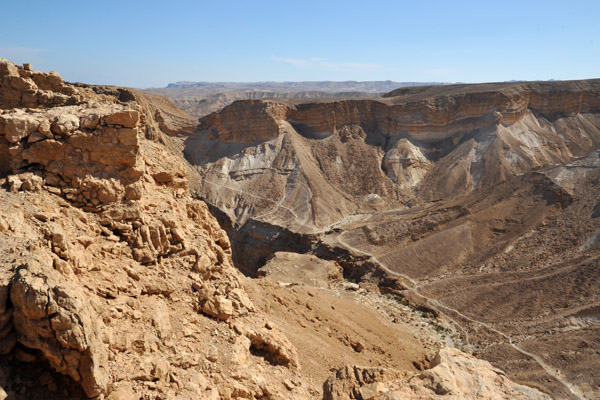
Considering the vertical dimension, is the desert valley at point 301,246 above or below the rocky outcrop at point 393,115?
below

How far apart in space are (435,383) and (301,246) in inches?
1350

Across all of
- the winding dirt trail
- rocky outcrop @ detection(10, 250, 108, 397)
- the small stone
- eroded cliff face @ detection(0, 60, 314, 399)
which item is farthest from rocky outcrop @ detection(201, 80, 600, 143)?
rocky outcrop @ detection(10, 250, 108, 397)

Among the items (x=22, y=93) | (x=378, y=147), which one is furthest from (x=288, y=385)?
(x=378, y=147)

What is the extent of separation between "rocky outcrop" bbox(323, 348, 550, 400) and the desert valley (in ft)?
0.17

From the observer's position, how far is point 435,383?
26.6 feet

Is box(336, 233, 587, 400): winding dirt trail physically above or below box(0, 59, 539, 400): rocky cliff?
below

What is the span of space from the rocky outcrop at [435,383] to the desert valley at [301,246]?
51 mm

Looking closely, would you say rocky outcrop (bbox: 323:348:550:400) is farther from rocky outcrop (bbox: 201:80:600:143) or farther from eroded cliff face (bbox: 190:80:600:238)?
rocky outcrop (bbox: 201:80:600:143)

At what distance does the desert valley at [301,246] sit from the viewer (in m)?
8.30

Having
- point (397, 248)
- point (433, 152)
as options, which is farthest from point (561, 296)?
point (433, 152)

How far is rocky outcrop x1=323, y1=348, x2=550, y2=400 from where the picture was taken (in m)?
7.99

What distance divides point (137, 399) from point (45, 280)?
2551mm

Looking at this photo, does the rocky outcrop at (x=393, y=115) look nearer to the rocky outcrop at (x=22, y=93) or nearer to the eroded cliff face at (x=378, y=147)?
the eroded cliff face at (x=378, y=147)

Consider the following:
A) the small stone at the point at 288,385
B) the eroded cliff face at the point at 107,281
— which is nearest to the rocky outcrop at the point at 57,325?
the eroded cliff face at the point at 107,281
